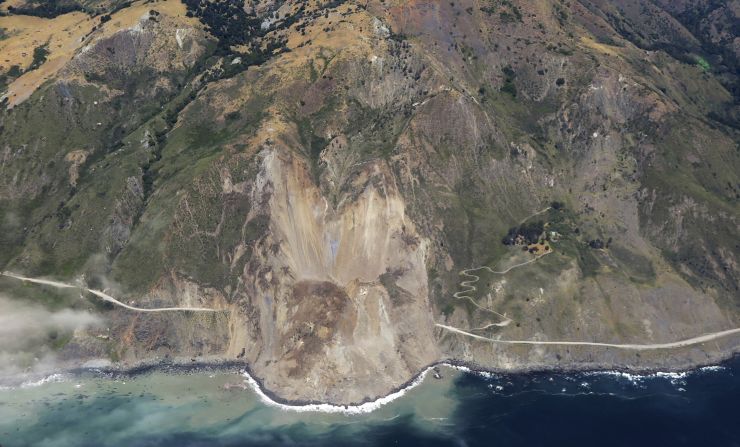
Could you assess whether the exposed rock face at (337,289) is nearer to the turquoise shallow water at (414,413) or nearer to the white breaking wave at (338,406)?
the white breaking wave at (338,406)

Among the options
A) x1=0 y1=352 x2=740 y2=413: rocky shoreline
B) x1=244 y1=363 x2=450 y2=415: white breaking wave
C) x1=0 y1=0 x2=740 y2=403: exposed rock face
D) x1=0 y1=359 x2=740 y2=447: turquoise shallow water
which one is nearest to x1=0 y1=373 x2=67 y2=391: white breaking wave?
x1=0 y1=352 x2=740 y2=413: rocky shoreline

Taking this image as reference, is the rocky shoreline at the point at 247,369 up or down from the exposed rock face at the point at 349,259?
down

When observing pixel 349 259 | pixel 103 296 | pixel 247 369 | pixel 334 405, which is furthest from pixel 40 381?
pixel 349 259

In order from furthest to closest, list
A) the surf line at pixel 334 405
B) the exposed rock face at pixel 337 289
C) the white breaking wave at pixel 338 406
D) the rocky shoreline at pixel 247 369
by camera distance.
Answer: the rocky shoreline at pixel 247 369, the exposed rock face at pixel 337 289, the surf line at pixel 334 405, the white breaking wave at pixel 338 406

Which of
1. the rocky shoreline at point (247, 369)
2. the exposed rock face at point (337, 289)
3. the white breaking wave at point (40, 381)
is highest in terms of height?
the exposed rock face at point (337, 289)

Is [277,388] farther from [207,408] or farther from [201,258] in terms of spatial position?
[201,258]

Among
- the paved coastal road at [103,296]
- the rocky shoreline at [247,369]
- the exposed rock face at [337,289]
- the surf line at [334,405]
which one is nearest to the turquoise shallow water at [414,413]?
the surf line at [334,405]

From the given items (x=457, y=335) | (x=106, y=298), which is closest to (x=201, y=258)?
(x=106, y=298)

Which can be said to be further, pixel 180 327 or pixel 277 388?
pixel 180 327
